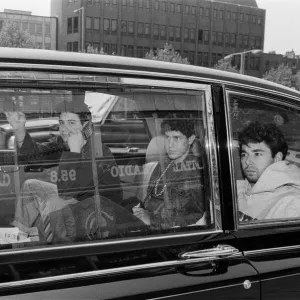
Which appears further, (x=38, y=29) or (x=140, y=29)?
(x=140, y=29)

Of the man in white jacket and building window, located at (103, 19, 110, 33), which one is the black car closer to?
the man in white jacket

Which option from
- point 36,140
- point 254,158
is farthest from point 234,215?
point 36,140

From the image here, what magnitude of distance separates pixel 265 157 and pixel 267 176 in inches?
3.5

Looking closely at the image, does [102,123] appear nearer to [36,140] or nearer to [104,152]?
[104,152]

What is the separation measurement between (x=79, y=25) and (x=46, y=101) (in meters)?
72.6

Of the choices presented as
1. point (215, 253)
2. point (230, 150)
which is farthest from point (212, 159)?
point (215, 253)

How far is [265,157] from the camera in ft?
7.70

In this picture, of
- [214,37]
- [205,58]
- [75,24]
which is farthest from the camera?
[214,37]

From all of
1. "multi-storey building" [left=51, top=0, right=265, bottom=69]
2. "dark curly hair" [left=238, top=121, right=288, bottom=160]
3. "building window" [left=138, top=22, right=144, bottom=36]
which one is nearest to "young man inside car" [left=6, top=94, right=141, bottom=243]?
"dark curly hair" [left=238, top=121, right=288, bottom=160]

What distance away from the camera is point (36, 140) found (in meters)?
1.84

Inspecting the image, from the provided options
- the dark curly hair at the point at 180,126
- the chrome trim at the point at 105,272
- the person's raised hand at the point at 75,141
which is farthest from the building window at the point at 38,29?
the chrome trim at the point at 105,272

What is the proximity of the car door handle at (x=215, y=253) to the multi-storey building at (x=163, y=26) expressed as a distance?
6930 centimetres

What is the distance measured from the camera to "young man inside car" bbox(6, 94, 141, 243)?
71.2 inches

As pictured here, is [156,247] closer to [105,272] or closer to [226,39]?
[105,272]
